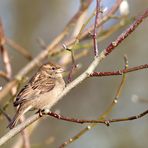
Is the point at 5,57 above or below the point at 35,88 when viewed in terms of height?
below

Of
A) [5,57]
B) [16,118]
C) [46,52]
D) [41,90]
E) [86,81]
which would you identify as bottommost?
[16,118]

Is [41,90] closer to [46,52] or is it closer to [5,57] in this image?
[46,52]

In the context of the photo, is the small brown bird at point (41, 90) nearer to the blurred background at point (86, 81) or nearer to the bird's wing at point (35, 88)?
the bird's wing at point (35, 88)

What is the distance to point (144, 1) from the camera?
1580 centimetres

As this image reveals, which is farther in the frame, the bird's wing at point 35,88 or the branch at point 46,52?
the bird's wing at point 35,88

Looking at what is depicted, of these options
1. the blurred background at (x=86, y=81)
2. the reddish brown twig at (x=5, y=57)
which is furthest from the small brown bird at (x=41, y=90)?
the blurred background at (x=86, y=81)

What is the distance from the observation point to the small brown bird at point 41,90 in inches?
220

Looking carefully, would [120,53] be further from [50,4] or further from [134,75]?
[50,4]

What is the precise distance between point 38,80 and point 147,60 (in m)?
10.9

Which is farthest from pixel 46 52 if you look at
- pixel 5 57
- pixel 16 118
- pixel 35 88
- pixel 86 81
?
pixel 86 81

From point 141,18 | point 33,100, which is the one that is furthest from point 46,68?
point 141,18

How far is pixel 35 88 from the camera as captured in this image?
598 cm

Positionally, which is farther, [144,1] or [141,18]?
[144,1]

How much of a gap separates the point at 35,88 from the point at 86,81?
10092 millimetres
